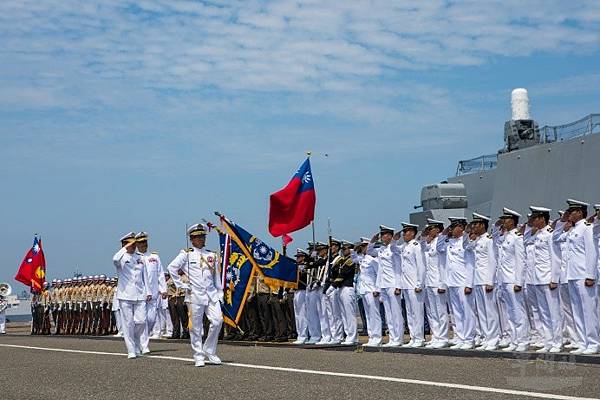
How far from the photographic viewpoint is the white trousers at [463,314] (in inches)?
549

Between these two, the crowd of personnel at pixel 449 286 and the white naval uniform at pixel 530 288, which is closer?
the crowd of personnel at pixel 449 286

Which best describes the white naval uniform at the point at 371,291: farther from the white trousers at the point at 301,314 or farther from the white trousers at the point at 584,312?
the white trousers at the point at 584,312

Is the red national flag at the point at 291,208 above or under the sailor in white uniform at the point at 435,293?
above

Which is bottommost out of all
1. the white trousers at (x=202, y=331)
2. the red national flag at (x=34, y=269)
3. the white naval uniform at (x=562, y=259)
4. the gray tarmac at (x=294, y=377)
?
the gray tarmac at (x=294, y=377)

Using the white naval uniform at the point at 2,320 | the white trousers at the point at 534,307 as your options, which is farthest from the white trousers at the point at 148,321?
the white naval uniform at the point at 2,320

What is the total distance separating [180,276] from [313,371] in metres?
2.77

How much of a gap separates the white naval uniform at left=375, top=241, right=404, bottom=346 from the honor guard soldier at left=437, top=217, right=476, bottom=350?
979 mm

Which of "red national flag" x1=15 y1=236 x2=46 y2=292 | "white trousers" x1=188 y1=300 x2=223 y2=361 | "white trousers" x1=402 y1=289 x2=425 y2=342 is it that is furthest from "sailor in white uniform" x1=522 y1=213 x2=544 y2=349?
"red national flag" x1=15 y1=236 x2=46 y2=292

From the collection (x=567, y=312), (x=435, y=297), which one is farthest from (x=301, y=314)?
(x=567, y=312)

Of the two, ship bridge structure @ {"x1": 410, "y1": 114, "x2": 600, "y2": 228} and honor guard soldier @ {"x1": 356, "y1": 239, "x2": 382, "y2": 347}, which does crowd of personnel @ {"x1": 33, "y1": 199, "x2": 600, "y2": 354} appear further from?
ship bridge structure @ {"x1": 410, "y1": 114, "x2": 600, "y2": 228}

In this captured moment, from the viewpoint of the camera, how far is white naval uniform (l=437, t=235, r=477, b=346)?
1398 cm

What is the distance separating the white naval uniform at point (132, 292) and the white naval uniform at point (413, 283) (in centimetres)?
390

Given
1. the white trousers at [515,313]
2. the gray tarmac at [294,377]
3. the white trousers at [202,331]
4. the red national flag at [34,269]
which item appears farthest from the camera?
the red national flag at [34,269]

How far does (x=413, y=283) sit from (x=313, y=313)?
2.77m
